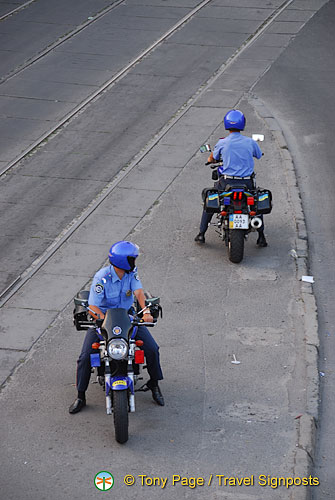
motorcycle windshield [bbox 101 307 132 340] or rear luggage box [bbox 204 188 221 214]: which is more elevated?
motorcycle windshield [bbox 101 307 132 340]

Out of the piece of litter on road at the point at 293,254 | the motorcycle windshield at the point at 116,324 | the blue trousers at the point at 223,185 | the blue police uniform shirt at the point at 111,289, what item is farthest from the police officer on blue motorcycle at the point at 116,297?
the piece of litter on road at the point at 293,254

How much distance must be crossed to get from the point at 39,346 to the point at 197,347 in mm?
1869

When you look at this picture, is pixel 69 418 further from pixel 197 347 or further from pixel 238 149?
pixel 238 149

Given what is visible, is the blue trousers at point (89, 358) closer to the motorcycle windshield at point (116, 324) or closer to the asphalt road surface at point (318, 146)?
the motorcycle windshield at point (116, 324)

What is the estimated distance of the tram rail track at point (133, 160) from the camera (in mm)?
12508

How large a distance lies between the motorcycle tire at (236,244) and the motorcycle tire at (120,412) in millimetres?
4824

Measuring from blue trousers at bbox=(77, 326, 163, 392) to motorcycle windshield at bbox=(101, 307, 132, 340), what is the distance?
38 centimetres

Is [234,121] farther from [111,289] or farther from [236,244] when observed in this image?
[111,289]

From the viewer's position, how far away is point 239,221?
12453 mm

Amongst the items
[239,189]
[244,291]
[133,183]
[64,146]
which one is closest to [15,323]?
[244,291]

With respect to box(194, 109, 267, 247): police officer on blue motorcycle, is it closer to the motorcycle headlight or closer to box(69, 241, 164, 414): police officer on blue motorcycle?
box(69, 241, 164, 414): police officer on blue motorcycle

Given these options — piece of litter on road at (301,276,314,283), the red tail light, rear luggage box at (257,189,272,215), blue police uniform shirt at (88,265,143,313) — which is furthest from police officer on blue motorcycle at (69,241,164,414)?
rear luggage box at (257,189,272,215)

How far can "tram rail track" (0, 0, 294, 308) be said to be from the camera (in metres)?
12.5

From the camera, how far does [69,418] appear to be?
8.79 m
